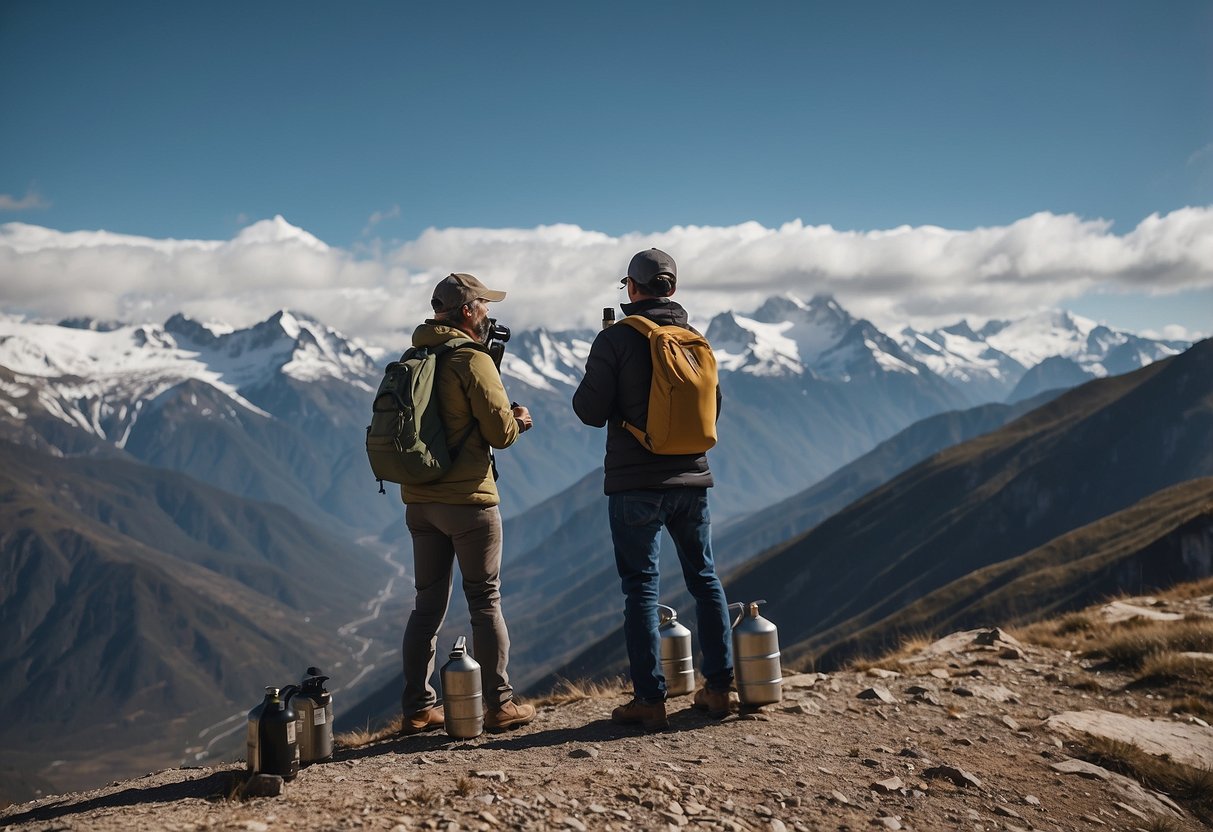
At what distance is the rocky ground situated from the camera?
8.23 metres

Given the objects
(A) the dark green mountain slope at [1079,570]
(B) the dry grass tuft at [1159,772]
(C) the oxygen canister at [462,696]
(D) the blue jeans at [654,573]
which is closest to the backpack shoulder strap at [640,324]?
(D) the blue jeans at [654,573]

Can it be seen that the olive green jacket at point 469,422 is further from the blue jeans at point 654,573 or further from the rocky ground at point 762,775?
the rocky ground at point 762,775

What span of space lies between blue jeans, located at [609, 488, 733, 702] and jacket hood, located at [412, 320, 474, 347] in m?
2.58

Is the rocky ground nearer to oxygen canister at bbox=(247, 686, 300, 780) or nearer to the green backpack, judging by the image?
oxygen canister at bbox=(247, 686, 300, 780)

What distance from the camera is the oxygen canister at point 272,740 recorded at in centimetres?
912

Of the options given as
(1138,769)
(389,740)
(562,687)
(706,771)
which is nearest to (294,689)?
(389,740)

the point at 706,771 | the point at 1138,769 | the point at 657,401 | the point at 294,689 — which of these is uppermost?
the point at 657,401

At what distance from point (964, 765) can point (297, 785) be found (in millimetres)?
6740

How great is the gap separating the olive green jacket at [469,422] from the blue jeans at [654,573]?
1479mm

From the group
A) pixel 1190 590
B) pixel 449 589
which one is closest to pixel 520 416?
pixel 449 589

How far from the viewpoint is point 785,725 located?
1120 centimetres

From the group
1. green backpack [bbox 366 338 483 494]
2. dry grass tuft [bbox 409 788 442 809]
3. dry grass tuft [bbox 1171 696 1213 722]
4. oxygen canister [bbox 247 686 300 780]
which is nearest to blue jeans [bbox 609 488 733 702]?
green backpack [bbox 366 338 483 494]

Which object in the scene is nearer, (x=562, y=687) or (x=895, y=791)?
(x=895, y=791)

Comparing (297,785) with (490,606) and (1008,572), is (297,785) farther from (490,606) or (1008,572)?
(1008,572)
